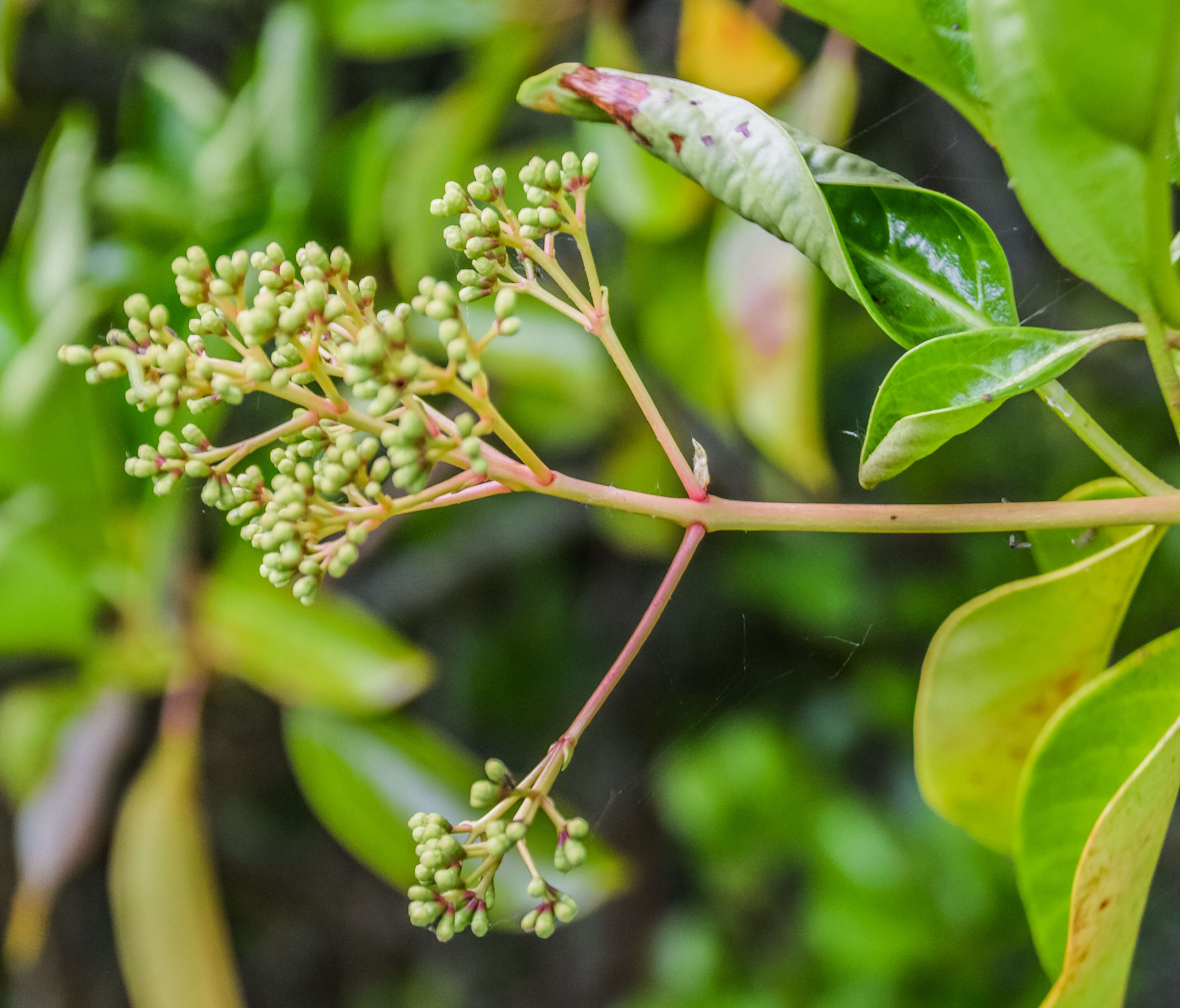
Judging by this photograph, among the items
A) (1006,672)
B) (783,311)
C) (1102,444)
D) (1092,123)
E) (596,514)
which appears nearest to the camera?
(1092,123)

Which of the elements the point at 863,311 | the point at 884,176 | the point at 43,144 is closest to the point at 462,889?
the point at 884,176

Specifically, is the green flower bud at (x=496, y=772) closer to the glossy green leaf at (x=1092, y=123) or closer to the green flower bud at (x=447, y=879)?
the green flower bud at (x=447, y=879)

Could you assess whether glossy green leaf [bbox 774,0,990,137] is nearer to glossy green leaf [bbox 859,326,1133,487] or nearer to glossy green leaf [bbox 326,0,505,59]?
glossy green leaf [bbox 859,326,1133,487]

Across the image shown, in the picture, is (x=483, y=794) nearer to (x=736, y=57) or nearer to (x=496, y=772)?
(x=496, y=772)

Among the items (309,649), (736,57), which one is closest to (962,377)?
(736,57)

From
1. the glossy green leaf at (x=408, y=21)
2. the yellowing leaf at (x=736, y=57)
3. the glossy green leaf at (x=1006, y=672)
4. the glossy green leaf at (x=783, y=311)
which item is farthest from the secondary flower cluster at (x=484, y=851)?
the glossy green leaf at (x=408, y=21)

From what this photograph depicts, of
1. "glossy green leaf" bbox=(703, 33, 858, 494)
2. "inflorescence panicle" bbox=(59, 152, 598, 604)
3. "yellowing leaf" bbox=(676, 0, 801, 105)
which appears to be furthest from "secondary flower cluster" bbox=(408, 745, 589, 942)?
"yellowing leaf" bbox=(676, 0, 801, 105)
